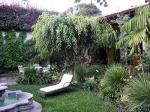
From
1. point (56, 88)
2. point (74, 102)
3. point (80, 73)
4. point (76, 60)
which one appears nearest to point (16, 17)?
point (76, 60)

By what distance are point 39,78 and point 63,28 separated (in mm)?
3201

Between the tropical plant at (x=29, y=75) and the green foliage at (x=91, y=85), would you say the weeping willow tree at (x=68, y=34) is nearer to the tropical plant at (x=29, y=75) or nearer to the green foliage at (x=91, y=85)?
the tropical plant at (x=29, y=75)

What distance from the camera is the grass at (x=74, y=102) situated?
30.6 feet

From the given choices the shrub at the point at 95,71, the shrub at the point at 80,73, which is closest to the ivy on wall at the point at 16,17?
the shrub at the point at 95,71

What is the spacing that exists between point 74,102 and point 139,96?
343 centimetres

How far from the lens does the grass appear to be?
30.6 ft

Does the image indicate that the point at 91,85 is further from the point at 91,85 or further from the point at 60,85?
the point at 60,85

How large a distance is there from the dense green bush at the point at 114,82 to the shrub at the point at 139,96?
7.55 ft

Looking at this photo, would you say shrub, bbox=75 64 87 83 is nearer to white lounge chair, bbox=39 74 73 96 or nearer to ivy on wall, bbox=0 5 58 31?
white lounge chair, bbox=39 74 73 96

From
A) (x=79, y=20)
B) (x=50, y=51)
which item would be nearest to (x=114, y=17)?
(x=79, y=20)

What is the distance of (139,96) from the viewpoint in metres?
7.65

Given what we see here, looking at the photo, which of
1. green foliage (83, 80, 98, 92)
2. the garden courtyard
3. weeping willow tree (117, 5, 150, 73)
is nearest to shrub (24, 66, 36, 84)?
the garden courtyard

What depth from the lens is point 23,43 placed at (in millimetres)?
22031

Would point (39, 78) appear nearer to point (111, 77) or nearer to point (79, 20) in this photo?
point (79, 20)
